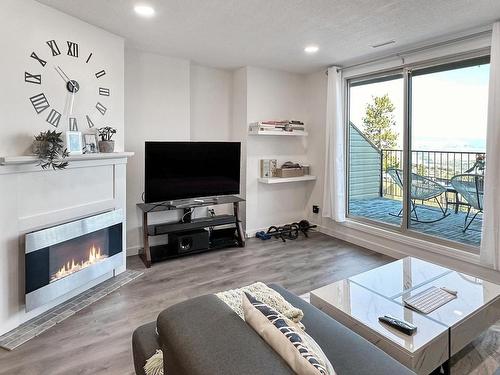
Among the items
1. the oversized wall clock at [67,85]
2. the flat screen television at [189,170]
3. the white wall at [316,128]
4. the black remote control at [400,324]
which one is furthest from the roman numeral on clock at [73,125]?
the white wall at [316,128]

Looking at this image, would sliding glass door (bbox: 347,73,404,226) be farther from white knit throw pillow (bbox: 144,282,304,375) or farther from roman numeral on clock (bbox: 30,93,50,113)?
roman numeral on clock (bbox: 30,93,50,113)

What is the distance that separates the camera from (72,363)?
194 centimetres

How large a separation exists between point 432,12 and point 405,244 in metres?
2.47

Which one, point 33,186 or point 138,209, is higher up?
point 33,186

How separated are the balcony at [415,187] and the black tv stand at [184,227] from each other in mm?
1784

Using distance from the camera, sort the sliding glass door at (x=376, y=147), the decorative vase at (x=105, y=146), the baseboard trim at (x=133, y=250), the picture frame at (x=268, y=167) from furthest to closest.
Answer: the picture frame at (x=268, y=167) < the sliding glass door at (x=376, y=147) < the baseboard trim at (x=133, y=250) < the decorative vase at (x=105, y=146)

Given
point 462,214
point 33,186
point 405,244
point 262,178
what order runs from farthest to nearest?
point 262,178, point 405,244, point 462,214, point 33,186

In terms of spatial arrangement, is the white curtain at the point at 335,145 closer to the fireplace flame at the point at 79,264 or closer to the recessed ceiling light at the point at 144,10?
the recessed ceiling light at the point at 144,10

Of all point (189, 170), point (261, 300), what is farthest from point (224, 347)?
point (189, 170)

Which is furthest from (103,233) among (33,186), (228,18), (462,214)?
→ (462,214)

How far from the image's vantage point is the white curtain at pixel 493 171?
9.12ft

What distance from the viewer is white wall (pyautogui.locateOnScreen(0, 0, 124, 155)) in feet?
7.30

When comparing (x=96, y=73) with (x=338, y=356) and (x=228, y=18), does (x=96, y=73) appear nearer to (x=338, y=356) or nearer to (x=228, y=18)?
(x=228, y=18)

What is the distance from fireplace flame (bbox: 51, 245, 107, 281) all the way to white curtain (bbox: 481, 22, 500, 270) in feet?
11.9
